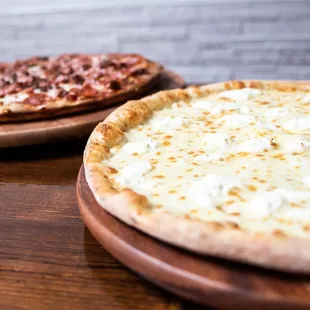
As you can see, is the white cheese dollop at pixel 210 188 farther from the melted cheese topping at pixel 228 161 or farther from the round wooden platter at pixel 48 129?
the round wooden platter at pixel 48 129

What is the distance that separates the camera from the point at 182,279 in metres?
0.67

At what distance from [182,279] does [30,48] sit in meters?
3.18

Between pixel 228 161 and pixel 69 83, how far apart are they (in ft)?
3.24

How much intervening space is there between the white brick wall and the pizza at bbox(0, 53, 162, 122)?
922 mm

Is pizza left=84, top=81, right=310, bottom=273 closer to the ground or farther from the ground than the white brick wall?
farther from the ground

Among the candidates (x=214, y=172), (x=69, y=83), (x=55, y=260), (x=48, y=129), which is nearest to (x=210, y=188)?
(x=214, y=172)

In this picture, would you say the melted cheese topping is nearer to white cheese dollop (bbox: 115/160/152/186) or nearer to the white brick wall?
white cheese dollop (bbox: 115/160/152/186)

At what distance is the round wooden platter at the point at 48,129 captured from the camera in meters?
1.32

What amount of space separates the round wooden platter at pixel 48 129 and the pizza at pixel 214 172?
0.18 m

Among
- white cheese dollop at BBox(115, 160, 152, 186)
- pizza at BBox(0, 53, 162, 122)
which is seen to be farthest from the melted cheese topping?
pizza at BBox(0, 53, 162, 122)

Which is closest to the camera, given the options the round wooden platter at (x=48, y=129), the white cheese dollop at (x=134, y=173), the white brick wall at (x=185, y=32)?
the white cheese dollop at (x=134, y=173)

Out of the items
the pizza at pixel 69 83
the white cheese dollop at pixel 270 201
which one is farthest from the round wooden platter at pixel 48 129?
the white cheese dollop at pixel 270 201

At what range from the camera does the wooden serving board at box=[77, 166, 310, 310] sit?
2.04 ft

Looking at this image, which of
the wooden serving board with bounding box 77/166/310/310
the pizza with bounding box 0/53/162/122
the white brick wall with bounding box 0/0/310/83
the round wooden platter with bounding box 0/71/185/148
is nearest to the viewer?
the wooden serving board with bounding box 77/166/310/310
